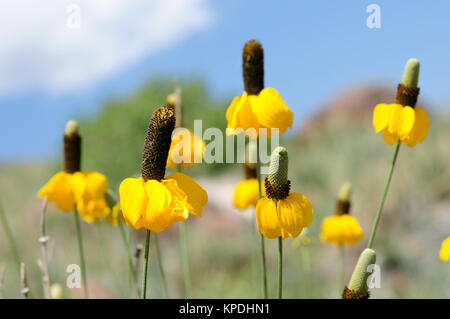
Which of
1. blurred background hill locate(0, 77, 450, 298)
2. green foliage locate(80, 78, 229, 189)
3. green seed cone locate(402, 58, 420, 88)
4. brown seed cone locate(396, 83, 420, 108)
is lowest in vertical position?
blurred background hill locate(0, 77, 450, 298)

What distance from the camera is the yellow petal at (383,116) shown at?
1642 mm

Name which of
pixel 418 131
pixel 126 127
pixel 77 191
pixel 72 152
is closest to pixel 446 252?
pixel 418 131

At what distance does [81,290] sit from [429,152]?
5101 mm

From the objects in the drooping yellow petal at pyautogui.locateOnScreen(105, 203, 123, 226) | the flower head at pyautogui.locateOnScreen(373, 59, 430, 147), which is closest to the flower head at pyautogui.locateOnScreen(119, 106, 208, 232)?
the drooping yellow petal at pyautogui.locateOnScreen(105, 203, 123, 226)

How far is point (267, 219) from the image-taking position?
129 cm

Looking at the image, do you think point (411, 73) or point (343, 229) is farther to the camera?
point (343, 229)

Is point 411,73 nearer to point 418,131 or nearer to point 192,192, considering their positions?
point 418,131

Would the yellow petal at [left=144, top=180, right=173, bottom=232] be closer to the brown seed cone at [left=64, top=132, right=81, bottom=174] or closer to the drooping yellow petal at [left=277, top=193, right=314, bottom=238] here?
the drooping yellow petal at [left=277, top=193, right=314, bottom=238]

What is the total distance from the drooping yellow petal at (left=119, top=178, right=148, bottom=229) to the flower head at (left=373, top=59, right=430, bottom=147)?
0.84m

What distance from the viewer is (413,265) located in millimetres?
5520

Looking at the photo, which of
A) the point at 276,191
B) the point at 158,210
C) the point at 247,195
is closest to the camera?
the point at 158,210

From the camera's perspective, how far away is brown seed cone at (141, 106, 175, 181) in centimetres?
114

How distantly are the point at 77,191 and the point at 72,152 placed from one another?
198 millimetres

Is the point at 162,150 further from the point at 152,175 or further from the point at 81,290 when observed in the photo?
the point at 81,290
